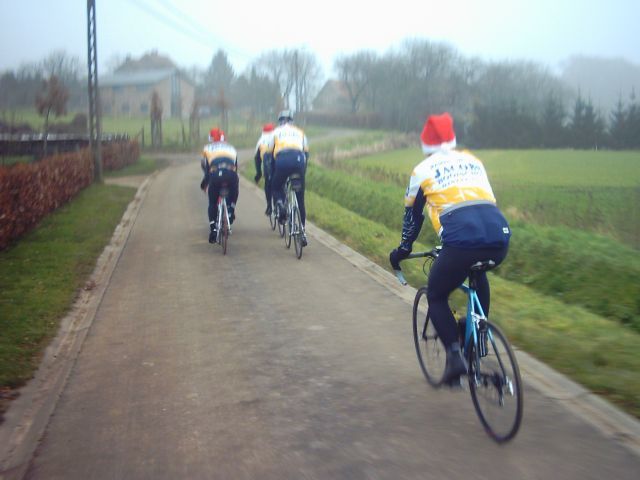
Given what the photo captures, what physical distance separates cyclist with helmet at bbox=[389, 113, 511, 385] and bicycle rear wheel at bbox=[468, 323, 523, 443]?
0.18 meters

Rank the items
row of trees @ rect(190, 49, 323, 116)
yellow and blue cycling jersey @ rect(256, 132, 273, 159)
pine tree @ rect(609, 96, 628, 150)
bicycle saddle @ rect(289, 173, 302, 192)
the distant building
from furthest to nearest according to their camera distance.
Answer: the distant building → row of trees @ rect(190, 49, 323, 116) → pine tree @ rect(609, 96, 628, 150) → yellow and blue cycling jersey @ rect(256, 132, 273, 159) → bicycle saddle @ rect(289, 173, 302, 192)

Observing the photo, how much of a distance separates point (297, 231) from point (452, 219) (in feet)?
22.5

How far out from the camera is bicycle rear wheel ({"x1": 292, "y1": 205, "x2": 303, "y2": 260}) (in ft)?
35.9

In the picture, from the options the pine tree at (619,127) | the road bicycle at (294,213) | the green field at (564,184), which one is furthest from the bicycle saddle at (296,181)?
the pine tree at (619,127)

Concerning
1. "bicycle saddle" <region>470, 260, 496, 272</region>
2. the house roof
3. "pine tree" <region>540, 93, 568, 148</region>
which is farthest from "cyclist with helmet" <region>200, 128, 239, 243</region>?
the house roof

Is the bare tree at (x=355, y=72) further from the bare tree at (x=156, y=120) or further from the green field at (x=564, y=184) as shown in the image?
the green field at (x=564, y=184)

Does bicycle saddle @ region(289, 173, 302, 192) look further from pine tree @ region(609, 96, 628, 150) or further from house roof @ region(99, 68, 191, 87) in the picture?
house roof @ region(99, 68, 191, 87)

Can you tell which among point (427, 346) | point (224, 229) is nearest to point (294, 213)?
point (224, 229)

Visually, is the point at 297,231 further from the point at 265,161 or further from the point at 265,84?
the point at 265,84

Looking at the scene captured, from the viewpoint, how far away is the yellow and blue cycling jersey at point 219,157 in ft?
37.6

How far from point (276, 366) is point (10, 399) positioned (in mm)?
1998

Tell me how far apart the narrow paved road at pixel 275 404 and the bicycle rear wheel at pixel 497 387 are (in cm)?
13

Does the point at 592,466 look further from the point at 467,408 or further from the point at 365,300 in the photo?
the point at 365,300

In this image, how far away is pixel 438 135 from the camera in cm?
462
